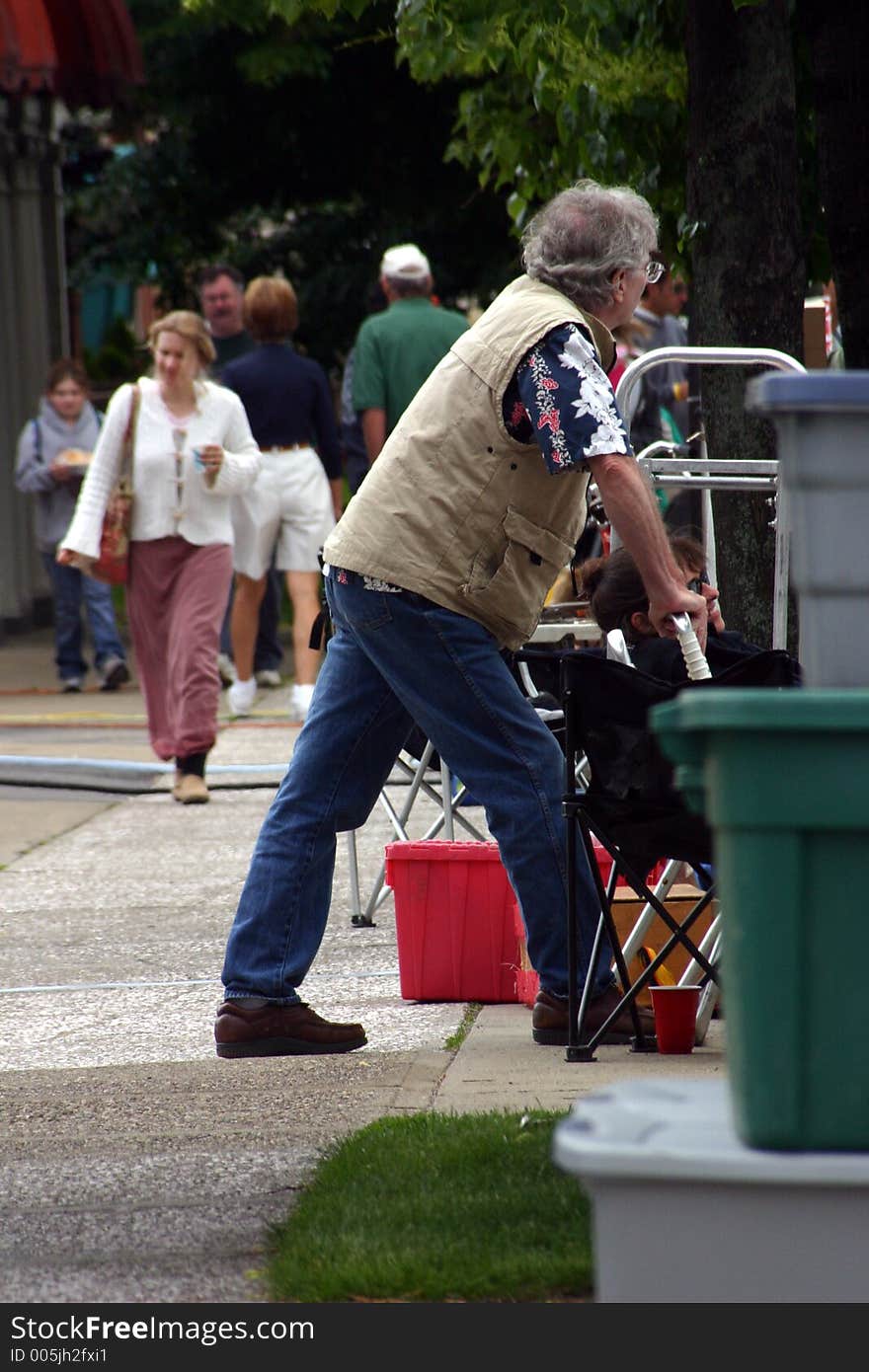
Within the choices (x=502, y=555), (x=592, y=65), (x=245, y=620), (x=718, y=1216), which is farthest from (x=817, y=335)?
(x=718, y=1216)

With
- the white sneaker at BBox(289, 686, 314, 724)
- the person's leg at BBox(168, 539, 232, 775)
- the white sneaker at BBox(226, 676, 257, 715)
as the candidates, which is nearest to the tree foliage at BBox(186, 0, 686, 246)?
the person's leg at BBox(168, 539, 232, 775)

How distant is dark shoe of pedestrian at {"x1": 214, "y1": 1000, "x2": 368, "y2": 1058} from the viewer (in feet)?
16.6

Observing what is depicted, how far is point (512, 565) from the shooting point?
4.82 m

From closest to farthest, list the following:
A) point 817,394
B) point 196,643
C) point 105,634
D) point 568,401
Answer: point 817,394 → point 568,401 → point 196,643 → point 105,634

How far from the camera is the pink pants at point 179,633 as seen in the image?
896 cm

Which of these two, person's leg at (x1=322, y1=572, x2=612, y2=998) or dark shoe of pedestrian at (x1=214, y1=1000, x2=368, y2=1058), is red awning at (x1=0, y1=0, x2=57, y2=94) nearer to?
person's leg at (x1=322, y1=572, x2=612, y2=998)

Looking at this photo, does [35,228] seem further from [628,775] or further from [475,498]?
[628,775]

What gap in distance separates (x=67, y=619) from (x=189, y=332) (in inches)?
195

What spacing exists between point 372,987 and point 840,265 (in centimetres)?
220

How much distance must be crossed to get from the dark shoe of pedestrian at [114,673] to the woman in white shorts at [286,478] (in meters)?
2.25

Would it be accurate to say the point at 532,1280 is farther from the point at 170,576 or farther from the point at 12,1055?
the point at 170,576

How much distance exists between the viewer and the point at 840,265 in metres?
5.00

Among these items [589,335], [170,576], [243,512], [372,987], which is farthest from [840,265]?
[243,512]

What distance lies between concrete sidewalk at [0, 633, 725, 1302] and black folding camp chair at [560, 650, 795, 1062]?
0.41m
